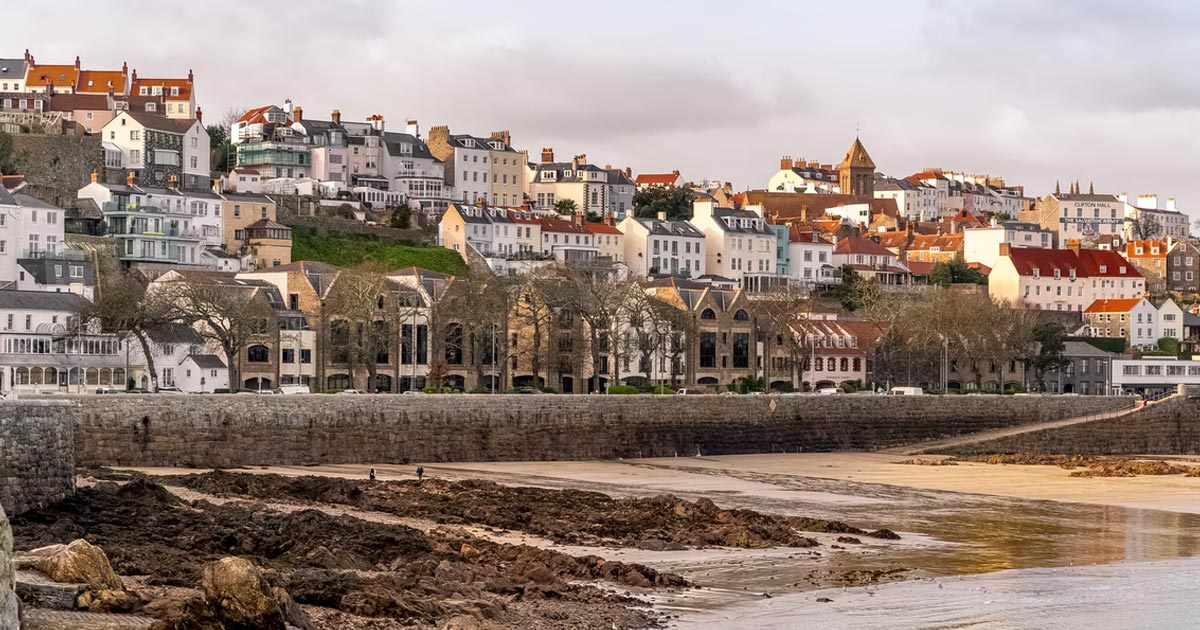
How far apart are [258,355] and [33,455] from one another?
39415 mm

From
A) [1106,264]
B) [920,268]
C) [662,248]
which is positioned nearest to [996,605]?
[662,248]

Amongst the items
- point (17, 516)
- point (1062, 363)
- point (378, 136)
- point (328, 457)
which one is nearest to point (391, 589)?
point (17, 516)

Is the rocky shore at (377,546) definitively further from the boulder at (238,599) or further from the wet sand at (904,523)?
the wet sand at (904,523)

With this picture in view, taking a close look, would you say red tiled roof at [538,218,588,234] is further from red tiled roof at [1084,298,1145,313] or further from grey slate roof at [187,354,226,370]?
grey slate roof at [187,354,226,370]

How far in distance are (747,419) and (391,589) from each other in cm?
3829

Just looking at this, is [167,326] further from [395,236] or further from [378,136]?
[378,136]

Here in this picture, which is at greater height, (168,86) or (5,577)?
(168,86)

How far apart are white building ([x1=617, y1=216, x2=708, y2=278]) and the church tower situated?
190 ft

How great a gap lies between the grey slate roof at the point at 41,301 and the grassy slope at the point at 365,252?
27.2 m

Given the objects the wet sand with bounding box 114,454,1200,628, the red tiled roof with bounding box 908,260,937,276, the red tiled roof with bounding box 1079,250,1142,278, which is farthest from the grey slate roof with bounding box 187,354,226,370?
the red tiled roof with bounding box 1079,250,1142,278

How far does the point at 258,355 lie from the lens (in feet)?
222

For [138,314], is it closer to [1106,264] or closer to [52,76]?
[52,76]

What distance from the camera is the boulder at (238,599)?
17.3 meters

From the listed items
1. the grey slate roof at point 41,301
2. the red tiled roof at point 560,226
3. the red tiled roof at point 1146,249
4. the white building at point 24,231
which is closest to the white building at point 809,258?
the red tiled roof at point 560,226
